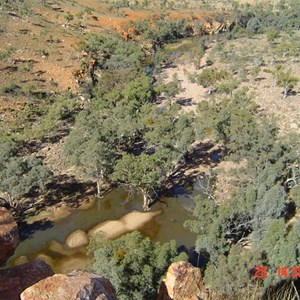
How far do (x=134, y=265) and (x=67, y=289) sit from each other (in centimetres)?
1587

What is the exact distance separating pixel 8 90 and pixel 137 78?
19.4 m

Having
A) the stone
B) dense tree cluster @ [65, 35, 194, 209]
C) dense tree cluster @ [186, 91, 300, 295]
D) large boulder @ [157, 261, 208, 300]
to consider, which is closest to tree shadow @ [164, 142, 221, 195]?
dense tree cluster @ [65, 35, 194, 209]

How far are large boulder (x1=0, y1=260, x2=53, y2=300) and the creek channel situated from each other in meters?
20.9

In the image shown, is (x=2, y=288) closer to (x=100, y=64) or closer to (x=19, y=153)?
(x=19, y=153)

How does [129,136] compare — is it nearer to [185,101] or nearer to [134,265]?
[185,101]

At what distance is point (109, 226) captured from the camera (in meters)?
37.1

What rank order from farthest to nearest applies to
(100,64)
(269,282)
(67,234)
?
1. (100,64)
2. (67,234)
3. (269,282)

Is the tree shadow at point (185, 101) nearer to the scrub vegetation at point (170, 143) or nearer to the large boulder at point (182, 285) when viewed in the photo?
the scrub vegetation at point (170, 143)

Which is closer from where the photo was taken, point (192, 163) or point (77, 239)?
point (77, 239)

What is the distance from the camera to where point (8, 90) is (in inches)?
2267

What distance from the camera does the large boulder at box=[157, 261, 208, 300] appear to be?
58.1ft

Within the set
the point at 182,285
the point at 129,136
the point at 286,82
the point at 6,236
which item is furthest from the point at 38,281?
the point at 286,82

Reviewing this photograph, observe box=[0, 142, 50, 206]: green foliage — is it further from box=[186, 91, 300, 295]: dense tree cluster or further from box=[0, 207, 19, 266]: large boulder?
box=[0, 207, 19, 266]: large boulder

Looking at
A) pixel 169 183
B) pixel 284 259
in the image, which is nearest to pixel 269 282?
pixel 284 259
